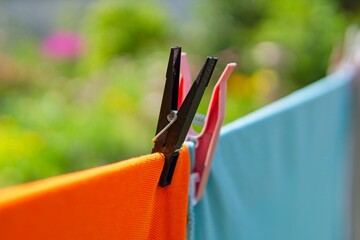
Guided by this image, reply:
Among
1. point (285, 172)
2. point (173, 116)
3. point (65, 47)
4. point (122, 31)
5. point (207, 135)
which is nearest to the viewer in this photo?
point (173, 116)

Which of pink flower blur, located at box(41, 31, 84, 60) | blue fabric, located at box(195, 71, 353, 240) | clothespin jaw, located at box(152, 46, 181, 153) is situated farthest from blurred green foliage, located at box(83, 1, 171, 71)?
clothespin jaw, located at box(152, 46, 181, 153)

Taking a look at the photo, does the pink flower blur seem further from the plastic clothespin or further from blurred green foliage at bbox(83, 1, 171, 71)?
the plastic clothespin

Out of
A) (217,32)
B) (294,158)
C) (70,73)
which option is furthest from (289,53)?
(294,158)

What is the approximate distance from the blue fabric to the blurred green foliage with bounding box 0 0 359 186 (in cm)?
133

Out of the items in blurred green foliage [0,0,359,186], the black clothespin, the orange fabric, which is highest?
blurred green foliage [0,0,359,186]

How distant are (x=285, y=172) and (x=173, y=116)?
0.61 m

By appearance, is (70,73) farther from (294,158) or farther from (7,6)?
(294,158)

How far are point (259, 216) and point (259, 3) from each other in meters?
4.65

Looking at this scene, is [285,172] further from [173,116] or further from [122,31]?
[122,31]

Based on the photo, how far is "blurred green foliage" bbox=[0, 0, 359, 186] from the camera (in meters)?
3.25

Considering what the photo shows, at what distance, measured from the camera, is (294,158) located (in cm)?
140

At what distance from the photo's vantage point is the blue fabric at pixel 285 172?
1040 millimetres

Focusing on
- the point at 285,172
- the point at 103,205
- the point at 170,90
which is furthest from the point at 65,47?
the point at 103,205

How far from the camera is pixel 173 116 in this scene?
0.77 meters
